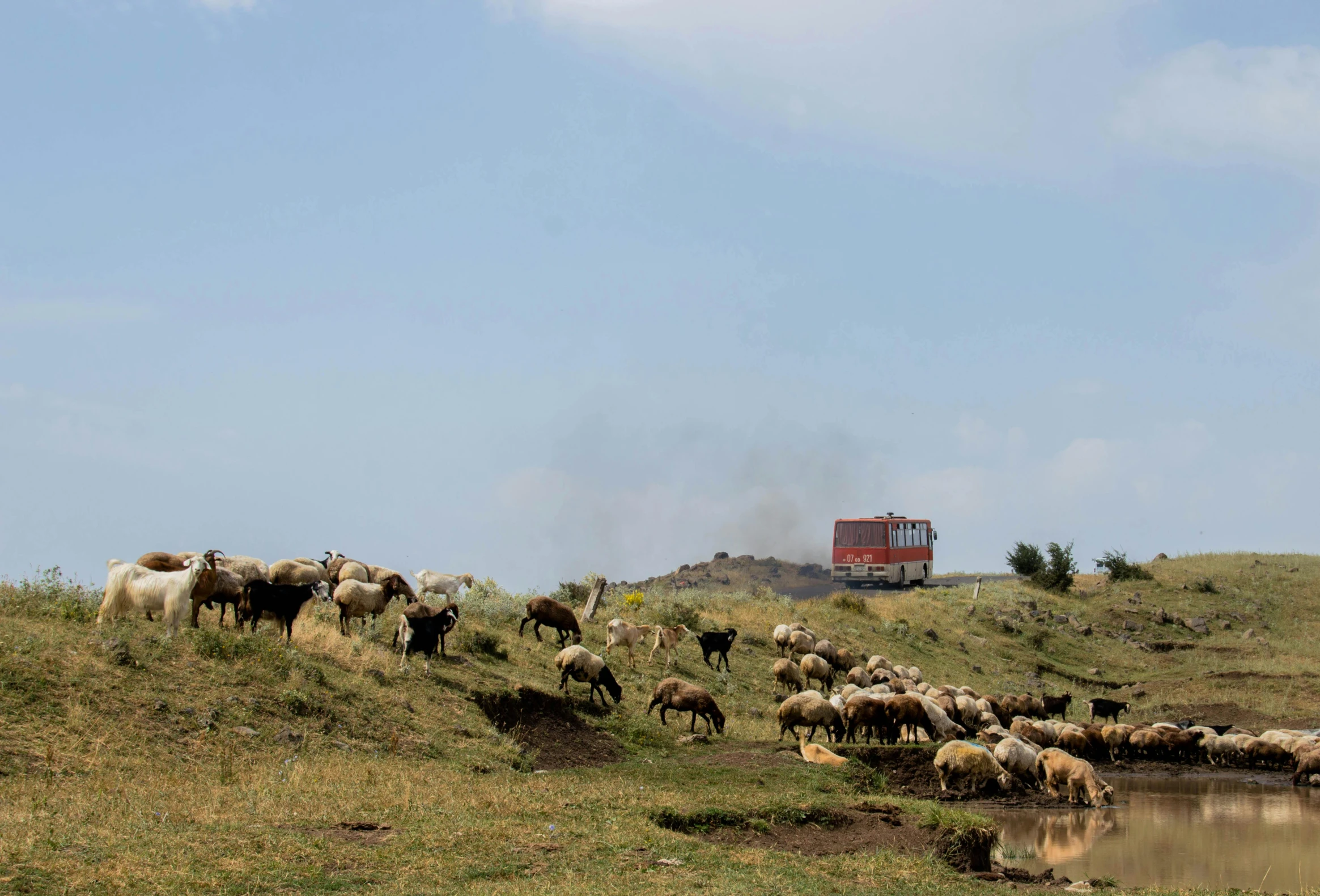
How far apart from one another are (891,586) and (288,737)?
39.4m

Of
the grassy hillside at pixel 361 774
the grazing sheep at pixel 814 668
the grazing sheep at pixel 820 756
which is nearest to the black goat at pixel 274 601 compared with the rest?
the grassy hillside at pixel 361 774

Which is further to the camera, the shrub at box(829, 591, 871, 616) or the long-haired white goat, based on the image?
the shrub at box(829, 591, 871, 616)

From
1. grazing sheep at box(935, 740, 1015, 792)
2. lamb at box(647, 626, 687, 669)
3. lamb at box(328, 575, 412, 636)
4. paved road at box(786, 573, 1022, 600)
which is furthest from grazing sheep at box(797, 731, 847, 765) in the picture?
paved road at box(786, 573, 1022, 600)

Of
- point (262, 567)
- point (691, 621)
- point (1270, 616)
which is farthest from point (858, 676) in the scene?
point (1270, 616)

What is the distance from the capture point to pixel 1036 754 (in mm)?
19031

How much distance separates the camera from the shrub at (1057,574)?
50.8 metres

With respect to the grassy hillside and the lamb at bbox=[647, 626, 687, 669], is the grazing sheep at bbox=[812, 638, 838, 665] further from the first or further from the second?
the lamb at bbox=[647, 626, 687, 669]

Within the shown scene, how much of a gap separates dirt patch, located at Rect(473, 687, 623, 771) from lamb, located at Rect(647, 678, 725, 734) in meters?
1.31

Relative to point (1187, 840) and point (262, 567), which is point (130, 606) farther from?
point (1187, 840)

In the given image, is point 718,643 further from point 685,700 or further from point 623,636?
point 685,700

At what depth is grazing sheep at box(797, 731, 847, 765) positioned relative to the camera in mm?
16344

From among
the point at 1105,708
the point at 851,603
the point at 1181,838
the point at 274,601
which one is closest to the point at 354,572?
the point at 274,601

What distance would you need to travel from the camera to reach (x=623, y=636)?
23047 millimetres

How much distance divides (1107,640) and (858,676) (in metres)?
22.9
